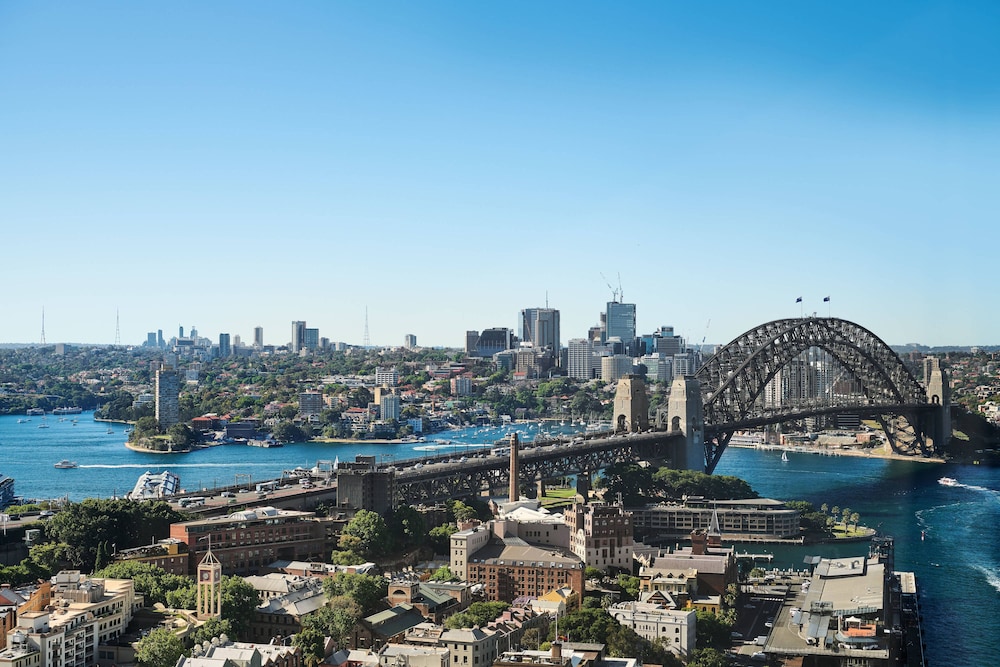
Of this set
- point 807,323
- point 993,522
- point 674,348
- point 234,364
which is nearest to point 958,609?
point 993,522

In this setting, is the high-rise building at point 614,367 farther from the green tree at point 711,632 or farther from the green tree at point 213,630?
the green tree at point 213,630

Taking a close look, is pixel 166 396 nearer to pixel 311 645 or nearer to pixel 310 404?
pixel 310 404

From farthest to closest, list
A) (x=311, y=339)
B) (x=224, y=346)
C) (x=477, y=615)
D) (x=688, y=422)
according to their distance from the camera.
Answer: (x=311, y=339) → (x=224, y=346) → (x=688, y=422) → (x=477, y=615)

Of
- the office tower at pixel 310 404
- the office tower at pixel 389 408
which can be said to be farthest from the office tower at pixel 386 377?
the office tower at pixel 389 408

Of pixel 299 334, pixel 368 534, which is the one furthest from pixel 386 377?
pixel 368 534

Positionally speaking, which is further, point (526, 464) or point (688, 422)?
point (688, 422)

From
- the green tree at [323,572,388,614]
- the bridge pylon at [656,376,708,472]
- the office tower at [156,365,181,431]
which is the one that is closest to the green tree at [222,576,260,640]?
the green tree at [323,572,388,614]

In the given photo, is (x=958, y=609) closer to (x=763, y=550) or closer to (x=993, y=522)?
(x=763, y=550)

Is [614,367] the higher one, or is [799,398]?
[614,367]
